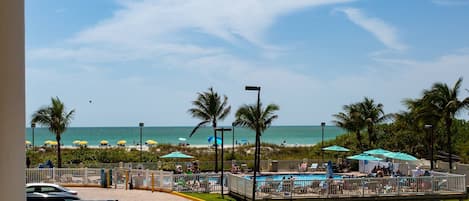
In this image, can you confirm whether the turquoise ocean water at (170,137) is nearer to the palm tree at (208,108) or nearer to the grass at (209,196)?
the palm tree at (208,108)

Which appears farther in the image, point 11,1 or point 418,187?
point 418,187

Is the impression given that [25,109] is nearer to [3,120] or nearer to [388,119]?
[3,120]

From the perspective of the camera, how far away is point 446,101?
28391mm

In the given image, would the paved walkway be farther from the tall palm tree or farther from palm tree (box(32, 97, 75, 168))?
the tall palm tree

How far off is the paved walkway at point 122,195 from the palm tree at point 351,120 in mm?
17641

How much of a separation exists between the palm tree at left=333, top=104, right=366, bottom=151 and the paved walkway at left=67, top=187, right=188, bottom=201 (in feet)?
57.9

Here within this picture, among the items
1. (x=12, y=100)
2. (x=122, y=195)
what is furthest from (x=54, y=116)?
(x=12, y=100)

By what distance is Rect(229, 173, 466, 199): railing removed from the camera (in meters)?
19.7

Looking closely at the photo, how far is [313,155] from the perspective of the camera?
41406 mm

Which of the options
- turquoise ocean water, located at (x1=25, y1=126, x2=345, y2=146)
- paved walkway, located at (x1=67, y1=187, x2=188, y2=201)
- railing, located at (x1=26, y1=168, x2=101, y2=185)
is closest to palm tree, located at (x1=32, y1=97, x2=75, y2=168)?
railing, located at (x1=26, y1=168, x2=101, y2=185)

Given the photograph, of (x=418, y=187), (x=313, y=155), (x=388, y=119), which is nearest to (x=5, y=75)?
(x=418, y=187)

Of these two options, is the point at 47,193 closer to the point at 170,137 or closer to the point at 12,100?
the point at 12,100

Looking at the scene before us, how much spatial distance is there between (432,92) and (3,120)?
28911mm

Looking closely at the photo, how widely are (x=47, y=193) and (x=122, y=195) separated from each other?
342 cm
